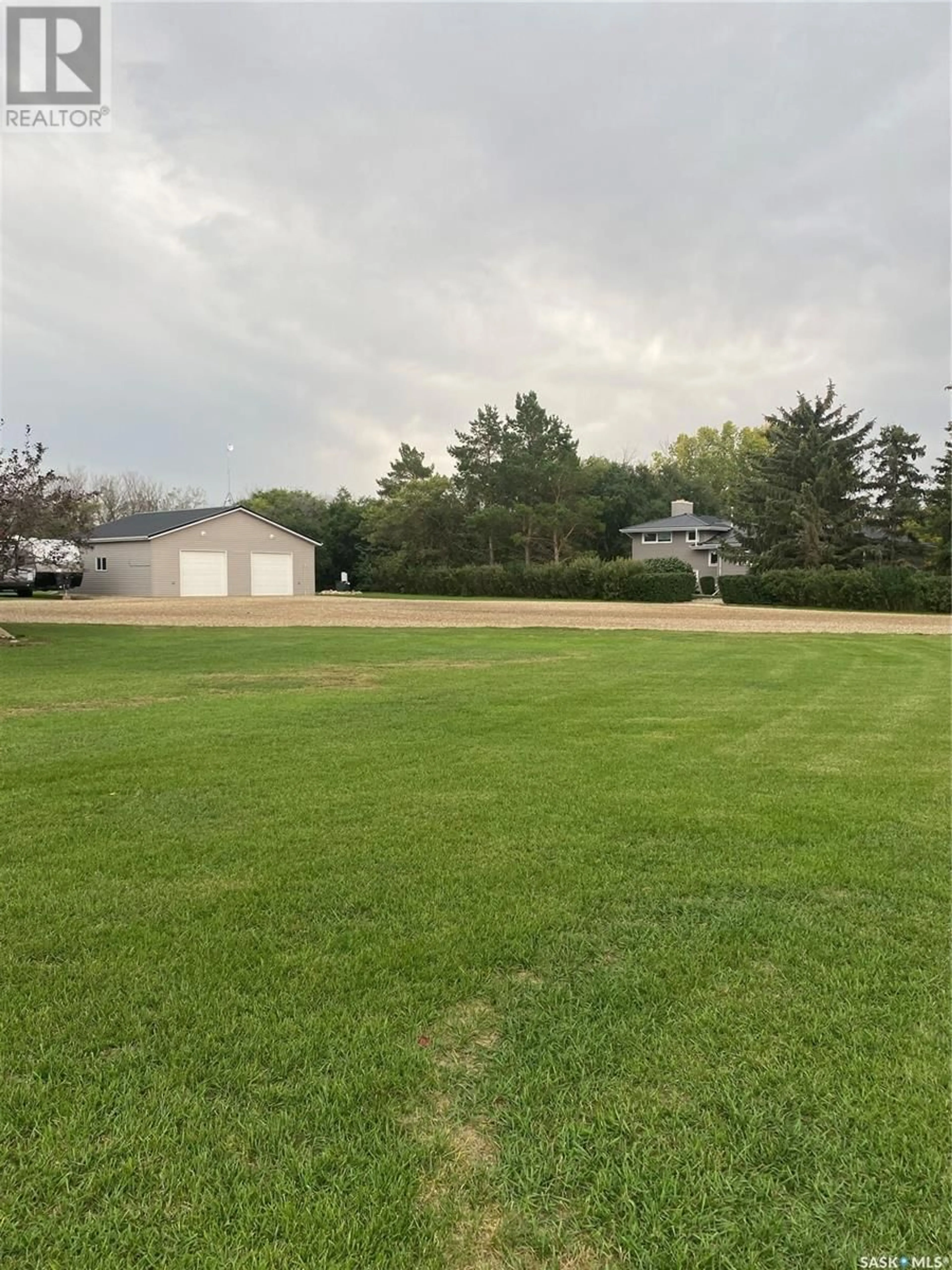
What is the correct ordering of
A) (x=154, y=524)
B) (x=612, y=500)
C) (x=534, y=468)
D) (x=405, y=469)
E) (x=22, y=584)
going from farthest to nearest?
(x=405, y=469), (x=612, y=500), (x=534, y=468), (x=154, y=524), (x=22, y=584)

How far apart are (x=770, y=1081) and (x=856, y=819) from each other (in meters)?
2.65

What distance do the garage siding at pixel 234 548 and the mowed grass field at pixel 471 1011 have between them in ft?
108

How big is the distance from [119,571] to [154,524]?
3.00m

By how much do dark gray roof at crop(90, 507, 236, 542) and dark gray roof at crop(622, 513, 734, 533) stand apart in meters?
24.3

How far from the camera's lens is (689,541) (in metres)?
45.4

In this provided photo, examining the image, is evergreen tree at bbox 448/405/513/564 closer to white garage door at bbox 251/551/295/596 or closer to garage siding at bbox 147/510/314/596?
garage siding at bbox 147/510/314/596

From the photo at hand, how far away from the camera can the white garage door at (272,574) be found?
128 ft

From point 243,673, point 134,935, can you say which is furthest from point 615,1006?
point 243,673

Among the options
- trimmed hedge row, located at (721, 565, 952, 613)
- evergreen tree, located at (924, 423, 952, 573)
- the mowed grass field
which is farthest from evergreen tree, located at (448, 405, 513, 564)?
the mowed grass field

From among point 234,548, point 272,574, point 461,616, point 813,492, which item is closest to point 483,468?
point 272,574

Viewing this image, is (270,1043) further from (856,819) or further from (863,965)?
(856,819)

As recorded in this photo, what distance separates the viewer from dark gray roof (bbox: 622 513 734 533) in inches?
1741

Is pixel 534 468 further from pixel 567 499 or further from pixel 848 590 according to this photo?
pixel 848 590

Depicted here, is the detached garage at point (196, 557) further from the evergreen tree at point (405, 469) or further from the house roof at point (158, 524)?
the evergreen tree at point (405, 469)
